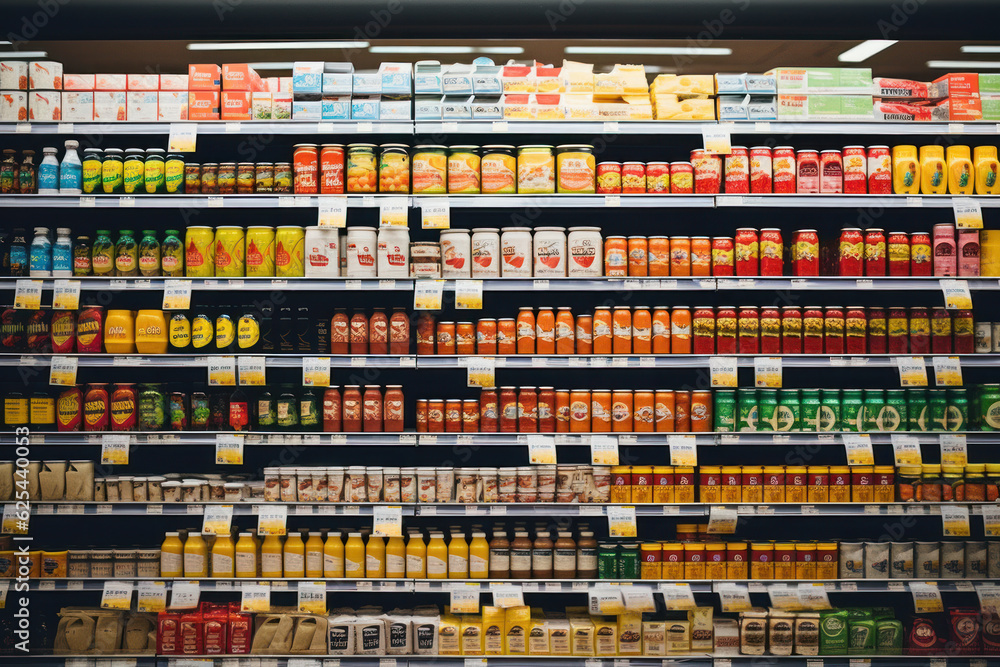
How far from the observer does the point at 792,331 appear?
3375 mm

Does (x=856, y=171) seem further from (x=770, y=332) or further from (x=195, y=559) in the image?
(x=195, y=559)

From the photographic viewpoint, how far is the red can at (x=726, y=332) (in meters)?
3.37

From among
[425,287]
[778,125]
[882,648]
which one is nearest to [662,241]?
[778,125]

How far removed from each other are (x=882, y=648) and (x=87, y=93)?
14.9 feet

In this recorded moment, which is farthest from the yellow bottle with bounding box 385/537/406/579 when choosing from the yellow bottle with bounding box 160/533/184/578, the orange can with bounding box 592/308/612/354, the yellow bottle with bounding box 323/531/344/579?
the orange can with bounding box 592/308/612/354

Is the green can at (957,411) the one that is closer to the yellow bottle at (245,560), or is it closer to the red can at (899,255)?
the red can at (899,255)

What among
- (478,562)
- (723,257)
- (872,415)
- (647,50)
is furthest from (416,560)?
(647,50)

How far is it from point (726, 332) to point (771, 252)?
0.44 m

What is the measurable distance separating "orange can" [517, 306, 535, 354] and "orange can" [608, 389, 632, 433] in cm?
46

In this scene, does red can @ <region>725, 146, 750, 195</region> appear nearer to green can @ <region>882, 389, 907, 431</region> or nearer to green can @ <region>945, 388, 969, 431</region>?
→ green can @ <region>882, 389, 907, 431</region>

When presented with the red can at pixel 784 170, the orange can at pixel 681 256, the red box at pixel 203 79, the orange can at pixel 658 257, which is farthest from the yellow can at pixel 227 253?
the red can at pixel 784 170

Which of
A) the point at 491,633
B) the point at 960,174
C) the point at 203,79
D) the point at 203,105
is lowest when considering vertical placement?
the point at 491,633

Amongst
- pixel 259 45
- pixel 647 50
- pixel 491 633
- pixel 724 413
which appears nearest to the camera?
pixel 491 633

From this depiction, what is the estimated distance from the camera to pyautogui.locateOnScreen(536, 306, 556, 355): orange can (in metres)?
3.36
